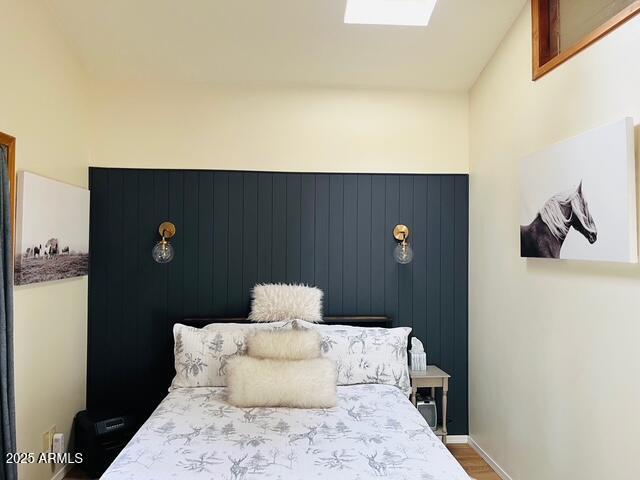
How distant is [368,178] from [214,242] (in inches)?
47.3

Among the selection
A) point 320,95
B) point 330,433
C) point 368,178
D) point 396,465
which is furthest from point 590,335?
point 320,95

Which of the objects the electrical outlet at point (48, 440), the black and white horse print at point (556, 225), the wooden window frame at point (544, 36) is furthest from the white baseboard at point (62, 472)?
the wooden window frame at point (544, 36)

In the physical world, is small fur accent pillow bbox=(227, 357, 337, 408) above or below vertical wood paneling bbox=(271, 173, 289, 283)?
below

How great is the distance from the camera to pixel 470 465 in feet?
10.3

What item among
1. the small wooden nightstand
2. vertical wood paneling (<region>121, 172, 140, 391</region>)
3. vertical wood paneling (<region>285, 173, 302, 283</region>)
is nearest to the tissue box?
the small wooden nightstand

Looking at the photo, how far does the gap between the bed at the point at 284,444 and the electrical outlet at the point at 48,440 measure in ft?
2.48

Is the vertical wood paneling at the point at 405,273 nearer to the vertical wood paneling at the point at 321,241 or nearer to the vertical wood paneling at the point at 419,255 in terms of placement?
the vertical wood paneling at the point at 419,255

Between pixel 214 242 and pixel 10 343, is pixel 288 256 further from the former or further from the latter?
pixel 10 343

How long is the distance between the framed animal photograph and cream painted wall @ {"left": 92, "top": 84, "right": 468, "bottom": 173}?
100cm

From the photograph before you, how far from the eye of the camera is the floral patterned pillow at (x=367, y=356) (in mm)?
2908

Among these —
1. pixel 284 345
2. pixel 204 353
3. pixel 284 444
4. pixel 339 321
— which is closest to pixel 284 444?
pixel 284 444

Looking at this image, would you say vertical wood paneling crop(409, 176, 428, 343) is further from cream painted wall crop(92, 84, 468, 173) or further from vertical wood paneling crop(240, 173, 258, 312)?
vertical wood paneling crop(240, 173, 258, 312)

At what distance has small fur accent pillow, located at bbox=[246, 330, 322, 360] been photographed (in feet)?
8.77

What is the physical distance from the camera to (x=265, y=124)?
11.3 ft
